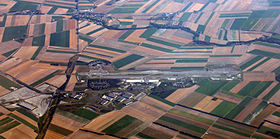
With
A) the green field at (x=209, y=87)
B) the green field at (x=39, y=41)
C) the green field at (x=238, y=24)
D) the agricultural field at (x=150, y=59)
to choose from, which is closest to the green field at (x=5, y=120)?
the agricultural field at (x=150, y=59)

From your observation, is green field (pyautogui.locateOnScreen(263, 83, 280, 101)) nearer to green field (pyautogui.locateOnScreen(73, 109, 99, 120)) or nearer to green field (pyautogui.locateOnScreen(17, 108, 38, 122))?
green field (pyautogui.locateOnScreen(73, 109, 99, 120))

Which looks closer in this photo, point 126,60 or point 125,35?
point 126,60

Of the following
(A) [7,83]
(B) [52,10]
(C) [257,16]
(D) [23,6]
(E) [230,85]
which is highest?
(C) [257,16]

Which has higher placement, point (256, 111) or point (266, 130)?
point (256, 111)

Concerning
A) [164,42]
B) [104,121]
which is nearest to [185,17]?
[164,42]

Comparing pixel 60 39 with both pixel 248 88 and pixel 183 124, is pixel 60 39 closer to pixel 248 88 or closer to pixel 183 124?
pixel 183 124

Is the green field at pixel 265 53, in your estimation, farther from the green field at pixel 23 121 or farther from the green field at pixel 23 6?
the green field at pixel 23 6

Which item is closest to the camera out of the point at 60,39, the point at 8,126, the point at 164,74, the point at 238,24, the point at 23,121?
the point at 8,126
